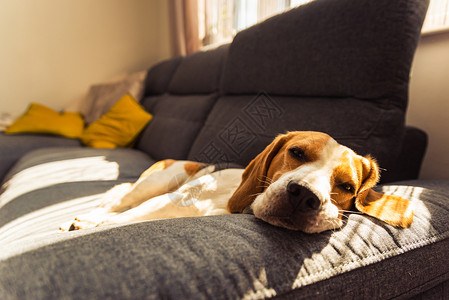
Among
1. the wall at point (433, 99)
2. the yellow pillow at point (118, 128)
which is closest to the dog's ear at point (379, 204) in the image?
the wall at point (433, 99)

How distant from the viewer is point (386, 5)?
108 centimetres

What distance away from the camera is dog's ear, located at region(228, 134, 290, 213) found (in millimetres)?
952

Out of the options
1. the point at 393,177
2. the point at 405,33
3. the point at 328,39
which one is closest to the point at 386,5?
the point at 405,33

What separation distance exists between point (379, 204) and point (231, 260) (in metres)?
0.51

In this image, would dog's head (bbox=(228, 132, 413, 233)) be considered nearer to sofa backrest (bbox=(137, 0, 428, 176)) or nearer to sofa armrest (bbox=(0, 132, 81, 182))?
sofa backrest (bbox=(137, 0, 428, 176))

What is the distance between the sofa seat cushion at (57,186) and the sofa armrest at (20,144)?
308 millimetres

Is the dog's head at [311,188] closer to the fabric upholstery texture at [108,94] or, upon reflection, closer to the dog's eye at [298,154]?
the dog's eye at [298,154]

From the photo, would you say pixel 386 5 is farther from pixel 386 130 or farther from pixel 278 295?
pixel 278 295

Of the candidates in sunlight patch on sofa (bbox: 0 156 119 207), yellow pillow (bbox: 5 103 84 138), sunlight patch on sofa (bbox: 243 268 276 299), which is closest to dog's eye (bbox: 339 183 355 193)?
sunlight patch on sofa (bbox: 243 268 276 299)

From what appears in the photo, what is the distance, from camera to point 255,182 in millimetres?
958

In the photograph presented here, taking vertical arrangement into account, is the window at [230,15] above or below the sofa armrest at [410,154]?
above

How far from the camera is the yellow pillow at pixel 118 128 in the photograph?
2695 millimetres

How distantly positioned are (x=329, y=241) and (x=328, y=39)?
0.91 metres

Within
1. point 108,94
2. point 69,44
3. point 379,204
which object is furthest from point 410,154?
point 69,44
